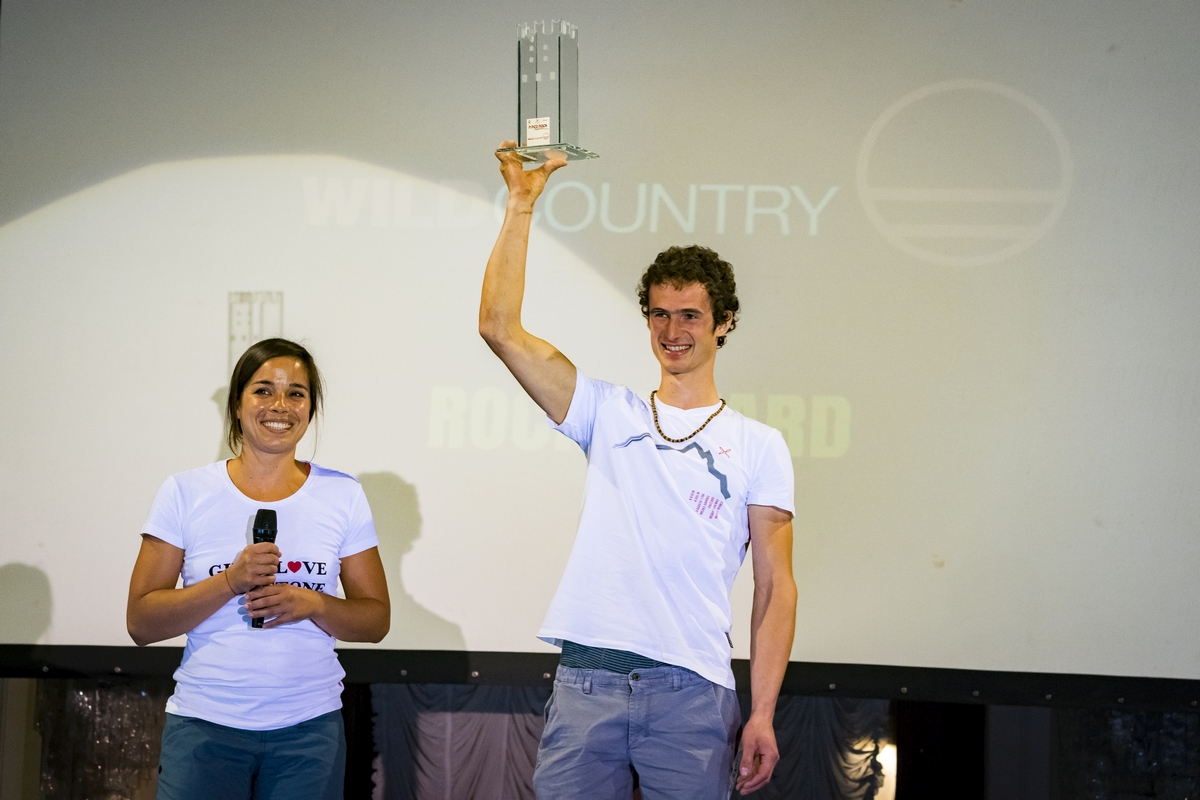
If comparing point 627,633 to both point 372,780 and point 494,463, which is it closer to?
point 494,463

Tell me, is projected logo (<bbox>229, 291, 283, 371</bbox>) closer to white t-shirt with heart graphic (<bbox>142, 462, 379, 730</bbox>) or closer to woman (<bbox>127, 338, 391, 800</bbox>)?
woman (<bbox>127, 338, 391, 800</bbox>)

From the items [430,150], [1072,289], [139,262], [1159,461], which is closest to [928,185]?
[1072,289]

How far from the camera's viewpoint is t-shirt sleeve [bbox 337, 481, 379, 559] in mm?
2066

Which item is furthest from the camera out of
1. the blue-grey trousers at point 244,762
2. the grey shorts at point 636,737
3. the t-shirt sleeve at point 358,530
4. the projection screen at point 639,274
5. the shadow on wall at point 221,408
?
the shadow on wall at point 221,408

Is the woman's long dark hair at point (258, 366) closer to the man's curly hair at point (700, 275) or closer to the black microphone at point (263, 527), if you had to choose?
the black microphone at point (263, 527)

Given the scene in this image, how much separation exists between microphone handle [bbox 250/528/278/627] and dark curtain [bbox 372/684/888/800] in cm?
120

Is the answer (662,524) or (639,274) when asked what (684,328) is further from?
(639,274)

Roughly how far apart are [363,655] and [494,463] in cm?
68

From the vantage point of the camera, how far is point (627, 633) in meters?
1.77

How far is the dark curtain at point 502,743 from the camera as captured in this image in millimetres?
2938

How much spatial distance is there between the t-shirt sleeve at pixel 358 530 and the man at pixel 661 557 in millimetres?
482

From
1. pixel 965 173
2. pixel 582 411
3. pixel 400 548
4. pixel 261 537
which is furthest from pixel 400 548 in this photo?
pixel 965 173

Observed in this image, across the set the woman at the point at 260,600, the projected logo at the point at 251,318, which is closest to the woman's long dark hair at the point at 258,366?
the woman at the point at 260,600

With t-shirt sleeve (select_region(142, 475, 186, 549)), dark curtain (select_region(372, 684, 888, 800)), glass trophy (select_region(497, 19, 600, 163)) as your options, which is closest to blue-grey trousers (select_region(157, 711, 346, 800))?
t-shirt sleeve (select_region(142, 475, 186, 549))
